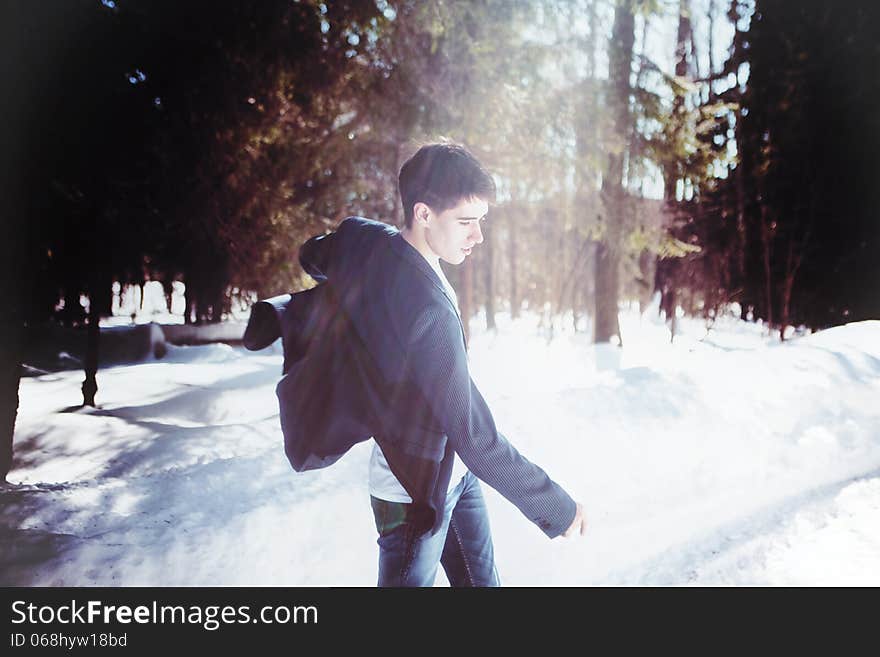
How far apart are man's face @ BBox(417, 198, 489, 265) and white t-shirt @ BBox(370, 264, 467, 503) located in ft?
0.23

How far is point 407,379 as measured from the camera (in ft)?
4.75

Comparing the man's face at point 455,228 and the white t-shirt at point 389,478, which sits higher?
the man's face at point 455,228

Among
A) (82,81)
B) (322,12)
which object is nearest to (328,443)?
(82,81)

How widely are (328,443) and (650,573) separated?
2271mm

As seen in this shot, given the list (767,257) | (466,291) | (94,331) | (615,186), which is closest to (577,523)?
(94,331)

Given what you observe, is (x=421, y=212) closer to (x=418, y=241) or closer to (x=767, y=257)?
(x=418, y=241)

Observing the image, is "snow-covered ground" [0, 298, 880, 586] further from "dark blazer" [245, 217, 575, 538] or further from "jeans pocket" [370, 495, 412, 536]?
"dark blazer" [245, 217, 575, 538]

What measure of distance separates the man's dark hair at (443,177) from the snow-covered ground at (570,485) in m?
2.21

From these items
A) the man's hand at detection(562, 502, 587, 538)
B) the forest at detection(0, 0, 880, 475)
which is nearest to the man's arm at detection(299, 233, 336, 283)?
the man's hand at detection(562, 502, 587, 538)

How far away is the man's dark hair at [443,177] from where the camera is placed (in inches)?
60.4

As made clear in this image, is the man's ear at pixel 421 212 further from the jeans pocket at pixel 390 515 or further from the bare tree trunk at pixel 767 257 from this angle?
the bare tree trunk at pixel 767 257

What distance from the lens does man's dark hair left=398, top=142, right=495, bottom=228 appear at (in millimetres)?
1534

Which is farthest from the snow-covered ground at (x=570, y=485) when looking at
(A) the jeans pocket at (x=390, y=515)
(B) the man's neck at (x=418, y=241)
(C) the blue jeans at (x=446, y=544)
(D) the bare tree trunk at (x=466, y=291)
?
(D) the bare tree trunk at (x=466, y=291)

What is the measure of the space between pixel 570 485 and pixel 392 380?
8.60ft
